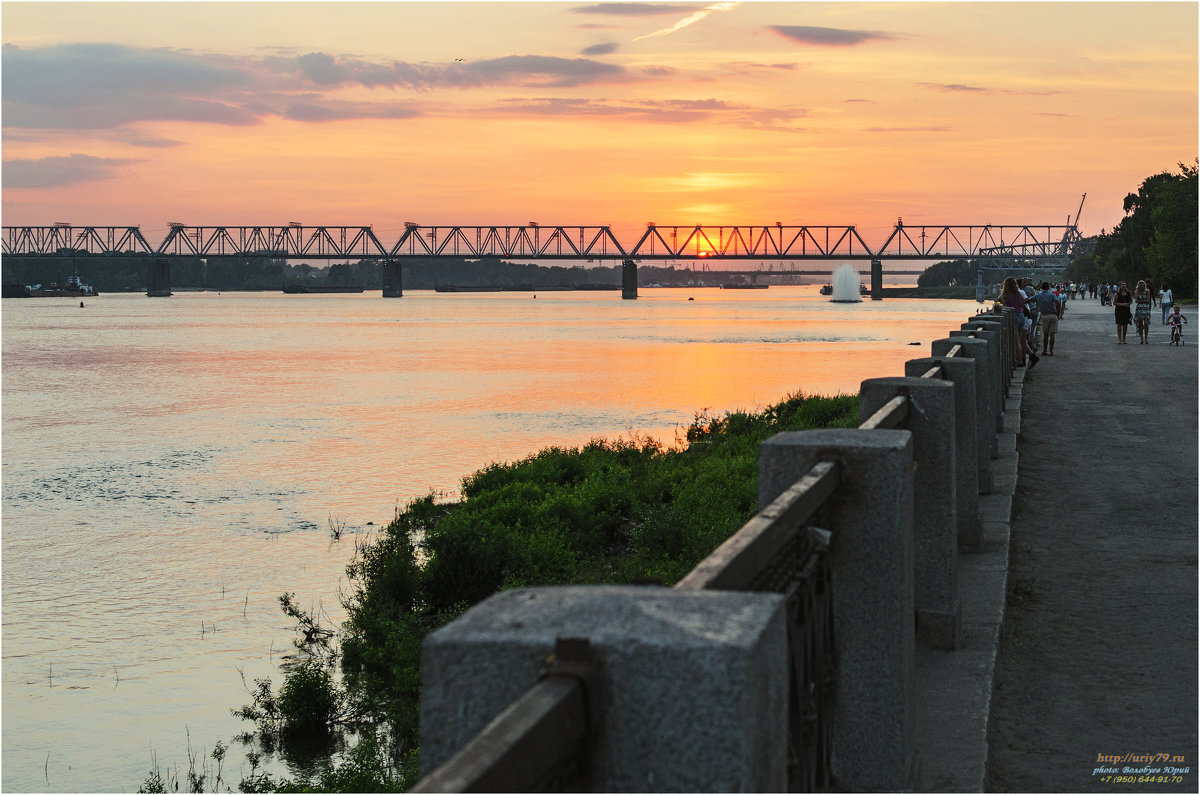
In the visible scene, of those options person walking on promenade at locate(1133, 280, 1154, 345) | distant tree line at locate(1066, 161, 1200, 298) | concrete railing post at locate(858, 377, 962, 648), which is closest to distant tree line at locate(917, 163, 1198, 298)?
distant tree line at locate(1066, 161, 1200, 298)

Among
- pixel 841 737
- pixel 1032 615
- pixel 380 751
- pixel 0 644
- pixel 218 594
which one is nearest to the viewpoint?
pixel 841 737

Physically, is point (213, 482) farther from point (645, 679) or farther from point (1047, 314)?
point (645, 679)

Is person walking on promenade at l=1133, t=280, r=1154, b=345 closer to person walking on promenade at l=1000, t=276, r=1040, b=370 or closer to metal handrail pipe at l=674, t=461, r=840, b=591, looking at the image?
person walking on promenade at l=1000, t=276, r=1040, b=370

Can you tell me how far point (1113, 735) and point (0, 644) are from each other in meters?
13.1

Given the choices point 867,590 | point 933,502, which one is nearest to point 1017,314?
point 933,502

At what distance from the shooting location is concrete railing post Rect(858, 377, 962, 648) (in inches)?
236

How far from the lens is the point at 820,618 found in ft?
12.8

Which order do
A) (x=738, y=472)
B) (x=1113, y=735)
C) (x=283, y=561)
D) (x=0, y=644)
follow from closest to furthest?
(x=1113, y=735)
(x=0, y=644)
(x=283, y=561)
(x=738, y=472)

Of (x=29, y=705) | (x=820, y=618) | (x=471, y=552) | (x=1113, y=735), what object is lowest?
(x=29, y=705)

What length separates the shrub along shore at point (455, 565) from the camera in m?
11.3

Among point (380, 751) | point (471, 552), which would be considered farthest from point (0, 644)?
point (380, 751)

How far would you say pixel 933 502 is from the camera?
5.98m

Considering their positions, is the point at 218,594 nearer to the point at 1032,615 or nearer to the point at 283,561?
the point at 283,561

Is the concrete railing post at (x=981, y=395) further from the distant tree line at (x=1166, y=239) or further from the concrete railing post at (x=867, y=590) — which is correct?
the distant tree line at (x=1166, y=239)
